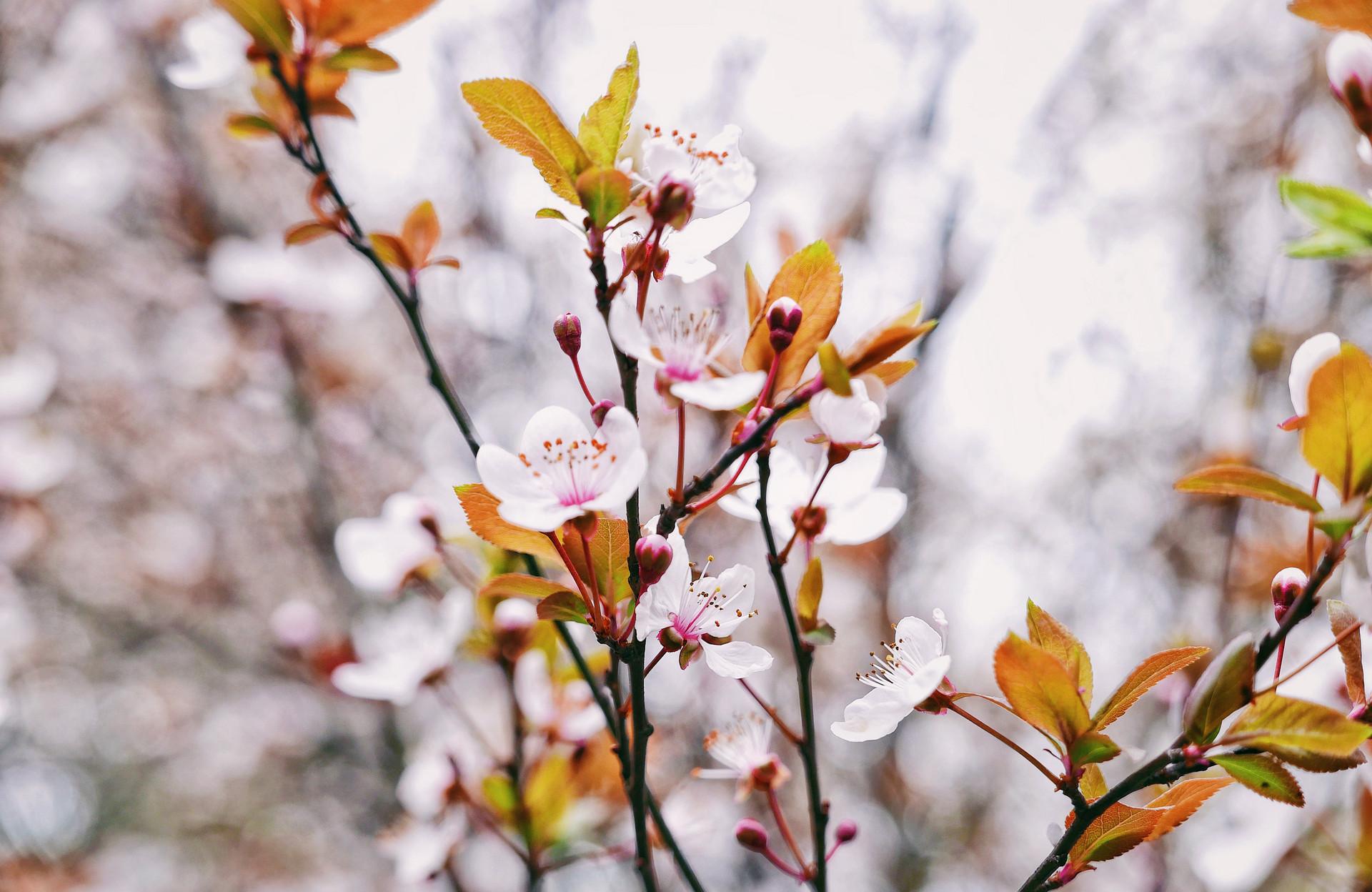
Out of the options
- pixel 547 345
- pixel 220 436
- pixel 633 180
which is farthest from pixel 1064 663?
pixel 220 436

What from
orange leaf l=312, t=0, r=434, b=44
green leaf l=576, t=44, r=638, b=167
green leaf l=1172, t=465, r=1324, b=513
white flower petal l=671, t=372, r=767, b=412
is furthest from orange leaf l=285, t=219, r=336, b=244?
green leaf l=1172, t=465, r=1324, b=513

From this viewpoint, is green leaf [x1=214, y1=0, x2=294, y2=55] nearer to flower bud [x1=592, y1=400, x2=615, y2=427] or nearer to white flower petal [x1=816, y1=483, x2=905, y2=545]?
flower bud [x1=592, y1=400, x2=615, y2=427]

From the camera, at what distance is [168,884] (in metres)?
3.71

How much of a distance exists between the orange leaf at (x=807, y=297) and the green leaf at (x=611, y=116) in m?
0.14

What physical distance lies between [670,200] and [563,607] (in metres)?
0.26

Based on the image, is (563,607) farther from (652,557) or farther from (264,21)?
(264,21)

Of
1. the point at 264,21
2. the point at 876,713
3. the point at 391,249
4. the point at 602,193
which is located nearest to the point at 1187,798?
the point at 876,713

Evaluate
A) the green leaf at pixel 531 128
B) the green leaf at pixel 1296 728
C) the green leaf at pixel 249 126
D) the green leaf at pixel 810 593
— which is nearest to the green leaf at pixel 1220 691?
the green leaf at pixel 1296 728

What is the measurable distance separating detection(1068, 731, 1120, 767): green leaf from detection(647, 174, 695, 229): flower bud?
398mm

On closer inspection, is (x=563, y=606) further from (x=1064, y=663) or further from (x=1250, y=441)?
(x=1250, y=441)

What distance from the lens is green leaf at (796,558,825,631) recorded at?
615 millimetres

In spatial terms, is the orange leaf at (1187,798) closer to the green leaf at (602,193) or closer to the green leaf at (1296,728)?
the green leaf at (1296,728)

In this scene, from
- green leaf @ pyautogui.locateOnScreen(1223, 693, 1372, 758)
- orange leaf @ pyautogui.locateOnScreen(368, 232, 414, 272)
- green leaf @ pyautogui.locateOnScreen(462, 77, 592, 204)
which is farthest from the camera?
orange leaf @ pyautogui.locateOnScreen(368, 232, 414, 272)

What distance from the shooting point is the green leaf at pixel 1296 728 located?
452 mm
